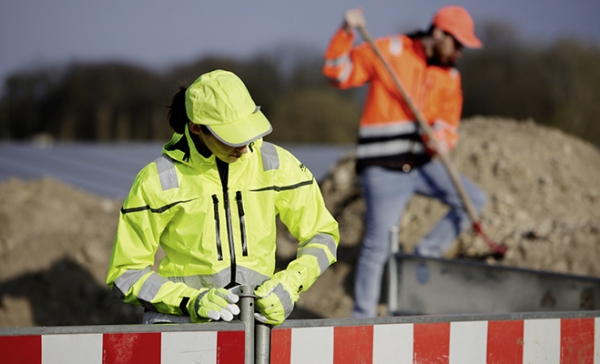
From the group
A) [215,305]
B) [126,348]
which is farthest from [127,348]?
[215,305]

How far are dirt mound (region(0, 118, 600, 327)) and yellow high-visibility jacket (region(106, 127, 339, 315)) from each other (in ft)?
12.5

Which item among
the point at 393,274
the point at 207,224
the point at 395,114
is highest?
the point at 395,114

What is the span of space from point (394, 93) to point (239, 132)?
3417mm

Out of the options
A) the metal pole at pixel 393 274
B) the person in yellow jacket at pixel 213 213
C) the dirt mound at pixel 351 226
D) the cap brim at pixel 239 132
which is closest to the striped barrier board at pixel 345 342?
the person in yellow jacket at pixel 213 213

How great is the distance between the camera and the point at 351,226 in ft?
26.7

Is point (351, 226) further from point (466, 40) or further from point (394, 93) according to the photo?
point (466, 40)

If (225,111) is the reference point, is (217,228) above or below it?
below

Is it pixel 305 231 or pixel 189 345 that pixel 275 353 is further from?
pixel 305 231

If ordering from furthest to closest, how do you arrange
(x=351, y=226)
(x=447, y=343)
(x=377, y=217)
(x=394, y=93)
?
(x=351, y=226) → (x=394, y=93) → (x=377, y=217) → (x=447, y=343)

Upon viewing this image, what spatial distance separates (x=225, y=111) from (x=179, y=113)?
13.4 inches

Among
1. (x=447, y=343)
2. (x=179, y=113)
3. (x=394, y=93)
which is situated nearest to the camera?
(x=447, y=343)

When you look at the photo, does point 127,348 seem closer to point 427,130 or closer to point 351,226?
point 427,130

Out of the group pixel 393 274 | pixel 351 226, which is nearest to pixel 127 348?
pixel 393 274

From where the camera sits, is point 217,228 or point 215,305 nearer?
point 215,305
